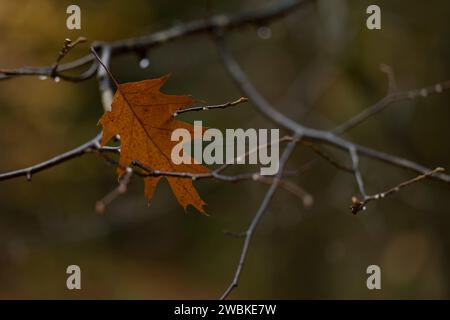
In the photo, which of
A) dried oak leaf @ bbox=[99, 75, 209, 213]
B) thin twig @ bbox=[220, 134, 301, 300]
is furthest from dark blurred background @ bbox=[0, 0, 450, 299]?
dried oak leaf @ bbox=[99, 75, 209, 213]

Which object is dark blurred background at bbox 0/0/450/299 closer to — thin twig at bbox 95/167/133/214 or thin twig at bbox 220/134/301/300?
thin twig at bbox 220/134/301/300

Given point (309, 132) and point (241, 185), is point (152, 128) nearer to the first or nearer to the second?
point (309, 132)

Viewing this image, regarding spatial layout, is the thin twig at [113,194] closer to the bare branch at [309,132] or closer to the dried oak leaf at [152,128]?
the dried oak leaf at [152,128]

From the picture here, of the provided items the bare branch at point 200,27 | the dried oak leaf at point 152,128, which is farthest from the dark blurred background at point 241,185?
the dried oak leaf at point 152,128

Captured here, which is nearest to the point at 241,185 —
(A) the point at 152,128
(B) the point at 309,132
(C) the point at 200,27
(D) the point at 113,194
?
(C) the point at 200,27
